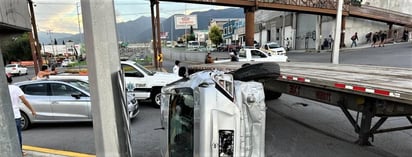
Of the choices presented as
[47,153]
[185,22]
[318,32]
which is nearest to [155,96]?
[47,153]

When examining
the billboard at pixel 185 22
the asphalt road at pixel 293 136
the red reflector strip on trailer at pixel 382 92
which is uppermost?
the billboard at pixel 185 22

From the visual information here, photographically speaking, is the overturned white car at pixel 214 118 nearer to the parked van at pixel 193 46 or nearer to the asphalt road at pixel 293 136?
the asphalt road at pixel 293 136

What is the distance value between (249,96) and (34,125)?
7152mm

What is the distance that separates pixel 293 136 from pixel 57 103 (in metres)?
5.75

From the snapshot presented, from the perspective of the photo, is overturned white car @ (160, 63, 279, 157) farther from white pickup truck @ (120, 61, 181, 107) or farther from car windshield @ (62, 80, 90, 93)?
white pickup truck @ (120, 61, 181, 107)

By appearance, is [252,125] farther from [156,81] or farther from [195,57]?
[195,57]

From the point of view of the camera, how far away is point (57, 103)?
7.05 metres

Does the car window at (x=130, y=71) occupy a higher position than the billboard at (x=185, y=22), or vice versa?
the billboard at (x=185, y=22)

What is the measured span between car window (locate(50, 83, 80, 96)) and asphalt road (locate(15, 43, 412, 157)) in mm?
872

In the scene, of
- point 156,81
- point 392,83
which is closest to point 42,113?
point 156,81

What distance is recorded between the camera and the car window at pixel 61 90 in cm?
715

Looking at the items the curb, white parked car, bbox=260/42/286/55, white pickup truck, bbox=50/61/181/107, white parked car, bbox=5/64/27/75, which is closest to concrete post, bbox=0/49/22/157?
the curb

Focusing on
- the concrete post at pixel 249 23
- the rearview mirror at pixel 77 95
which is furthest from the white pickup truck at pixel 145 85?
the concrete post at pixel 249 23

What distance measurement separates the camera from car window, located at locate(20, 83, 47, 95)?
23.8 feet
